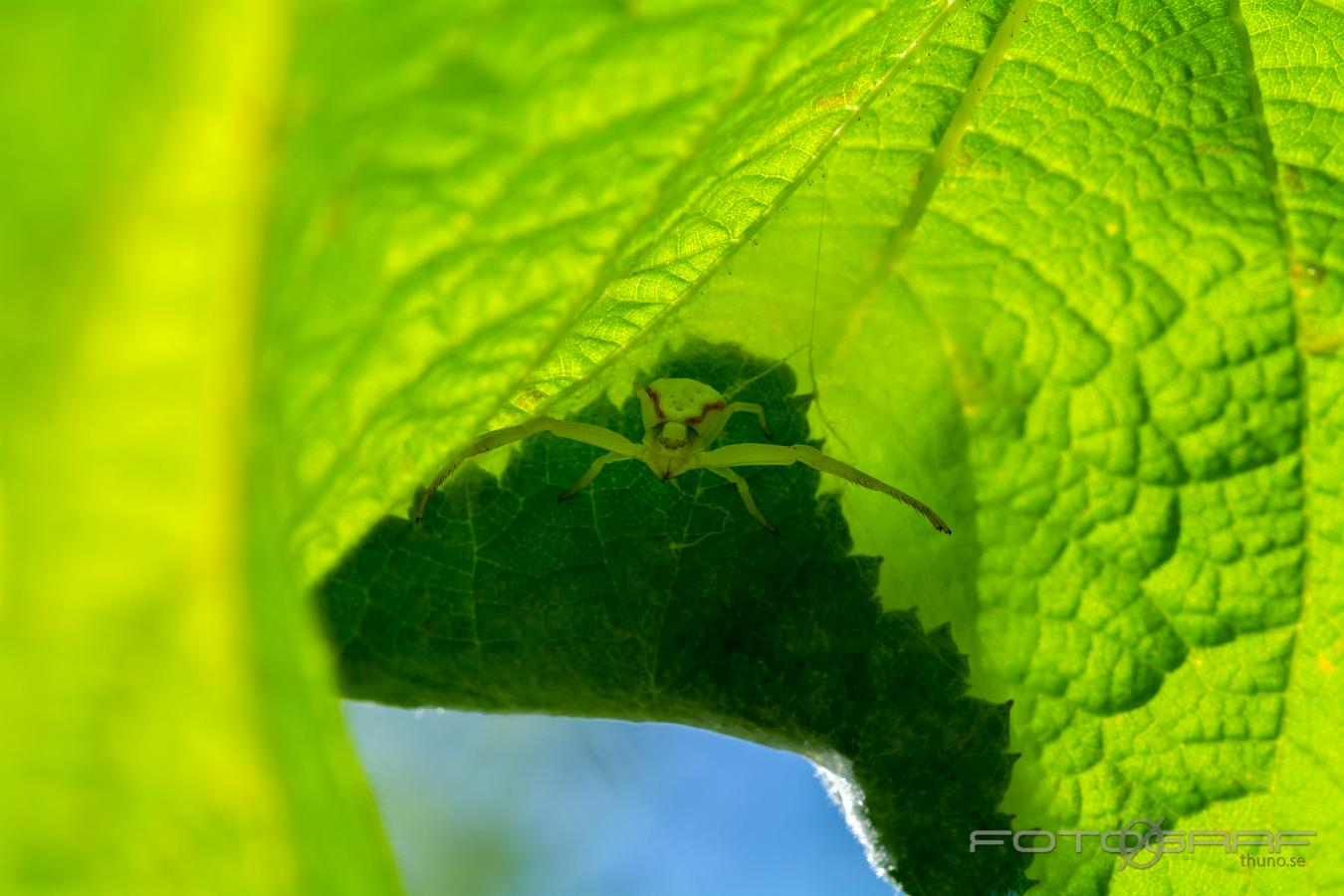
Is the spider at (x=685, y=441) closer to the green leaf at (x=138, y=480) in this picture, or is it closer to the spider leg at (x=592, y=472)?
the spider leg at (x=592, y=472)

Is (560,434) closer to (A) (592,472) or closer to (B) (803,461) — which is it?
(A) (592,472)

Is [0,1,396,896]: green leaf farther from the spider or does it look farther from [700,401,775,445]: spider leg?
[700,401,775,445]: spider leg

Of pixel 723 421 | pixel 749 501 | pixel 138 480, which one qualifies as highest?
pixel 723 421

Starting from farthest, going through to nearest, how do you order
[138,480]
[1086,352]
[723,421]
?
1. [723,421]
2. [1086,352]
3. [138,480]

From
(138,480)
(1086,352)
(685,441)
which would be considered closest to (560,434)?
(685,441)

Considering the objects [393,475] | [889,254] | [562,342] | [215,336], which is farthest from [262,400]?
[889,254]

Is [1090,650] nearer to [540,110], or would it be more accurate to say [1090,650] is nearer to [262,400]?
[540,110]
